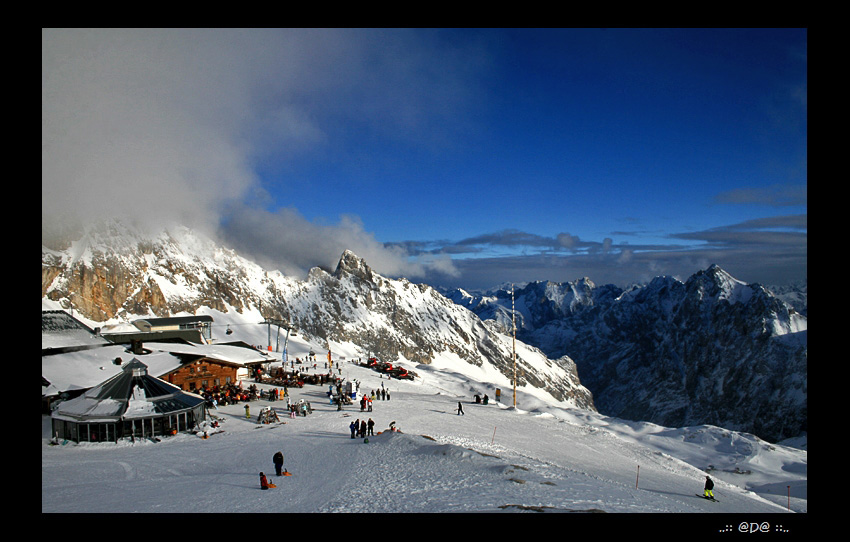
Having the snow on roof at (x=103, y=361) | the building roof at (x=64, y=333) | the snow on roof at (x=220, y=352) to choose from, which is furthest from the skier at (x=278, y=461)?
the building roof at (x=64, y=333)

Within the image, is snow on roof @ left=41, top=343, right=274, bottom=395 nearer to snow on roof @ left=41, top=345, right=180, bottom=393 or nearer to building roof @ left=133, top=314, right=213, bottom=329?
snow on roof @ left=41, top=345, right=180, bottom=393

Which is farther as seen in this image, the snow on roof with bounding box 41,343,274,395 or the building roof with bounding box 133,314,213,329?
the building roof with bounding box 133,314,213,329

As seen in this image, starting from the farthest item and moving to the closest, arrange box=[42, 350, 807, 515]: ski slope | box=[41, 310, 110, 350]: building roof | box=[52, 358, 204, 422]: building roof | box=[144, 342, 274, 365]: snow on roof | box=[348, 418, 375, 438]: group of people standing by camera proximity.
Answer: box=[144, 342, 274, 365]: snow on roof → box=[41, 310, 110, 350]: building roof → box=[348, 418, 375, 438]: group of people standing → box=[52, 358, 204, 422]: building roof → box=[42, 350, 807, 515]: ski slope

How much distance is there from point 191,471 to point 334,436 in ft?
30.0

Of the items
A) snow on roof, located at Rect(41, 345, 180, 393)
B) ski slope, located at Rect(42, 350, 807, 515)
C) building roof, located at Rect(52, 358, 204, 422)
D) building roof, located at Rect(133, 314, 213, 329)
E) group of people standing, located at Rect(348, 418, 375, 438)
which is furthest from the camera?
building roof, located at Rect(133, 314, 213, 329)

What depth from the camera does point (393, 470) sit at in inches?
859

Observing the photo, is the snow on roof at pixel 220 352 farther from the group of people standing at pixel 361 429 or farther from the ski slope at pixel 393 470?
the group of people standing at pixel 361 429

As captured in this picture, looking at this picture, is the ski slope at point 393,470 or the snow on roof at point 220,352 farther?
the snow on roof at point 220,352

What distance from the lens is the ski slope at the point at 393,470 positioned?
17234 millimetres

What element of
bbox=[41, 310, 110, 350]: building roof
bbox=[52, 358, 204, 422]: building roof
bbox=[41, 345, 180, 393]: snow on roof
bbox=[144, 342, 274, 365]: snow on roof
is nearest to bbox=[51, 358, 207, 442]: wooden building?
bbox=[52, 358, 204, 422]: building roof

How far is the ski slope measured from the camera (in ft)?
56.5

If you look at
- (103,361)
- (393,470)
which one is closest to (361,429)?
(393,470)

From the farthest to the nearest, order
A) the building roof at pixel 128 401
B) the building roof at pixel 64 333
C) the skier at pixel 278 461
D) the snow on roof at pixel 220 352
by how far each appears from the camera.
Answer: the snow on roof at pixel 220 352 → the building roof at pixel 64 333 → the building roof at pixel 128 401 → the skier at pixel 278 461
